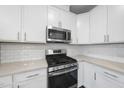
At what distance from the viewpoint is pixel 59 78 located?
1349 millimetres

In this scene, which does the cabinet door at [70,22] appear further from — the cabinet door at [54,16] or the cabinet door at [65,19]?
the cabinet door at [54,16]

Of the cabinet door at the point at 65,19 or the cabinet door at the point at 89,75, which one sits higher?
the cabinet door at the point at 65,19

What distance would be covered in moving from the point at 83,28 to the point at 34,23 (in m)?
1.33

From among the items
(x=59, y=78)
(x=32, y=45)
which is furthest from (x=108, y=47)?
(x=32, y=45)

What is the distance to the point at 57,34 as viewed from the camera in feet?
5.36

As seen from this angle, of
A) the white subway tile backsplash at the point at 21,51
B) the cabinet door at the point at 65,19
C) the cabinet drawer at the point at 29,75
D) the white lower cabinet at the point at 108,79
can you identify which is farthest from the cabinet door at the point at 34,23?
the white lower cabinet at the point at 108,79

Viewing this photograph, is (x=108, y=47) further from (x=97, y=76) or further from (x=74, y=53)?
(x=74, y=53)

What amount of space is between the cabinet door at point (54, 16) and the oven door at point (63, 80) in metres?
1.11

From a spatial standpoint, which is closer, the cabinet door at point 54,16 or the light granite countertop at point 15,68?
the light granite countertop at point 15,68

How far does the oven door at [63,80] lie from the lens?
1266 millimetres

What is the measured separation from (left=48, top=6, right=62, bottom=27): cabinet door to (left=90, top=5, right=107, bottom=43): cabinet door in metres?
0.85

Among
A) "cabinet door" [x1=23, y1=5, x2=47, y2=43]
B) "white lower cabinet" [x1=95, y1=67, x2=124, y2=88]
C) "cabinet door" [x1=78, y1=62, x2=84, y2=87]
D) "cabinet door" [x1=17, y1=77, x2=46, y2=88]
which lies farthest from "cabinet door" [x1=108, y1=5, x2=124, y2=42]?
"cabinet door" [x1=17, y1=77, x2=46, y2=88]

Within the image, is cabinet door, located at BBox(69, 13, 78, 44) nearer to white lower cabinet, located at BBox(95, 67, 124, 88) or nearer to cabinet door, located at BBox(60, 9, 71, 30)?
cabinet door, located at BBox(60, 9, 71, 30)
